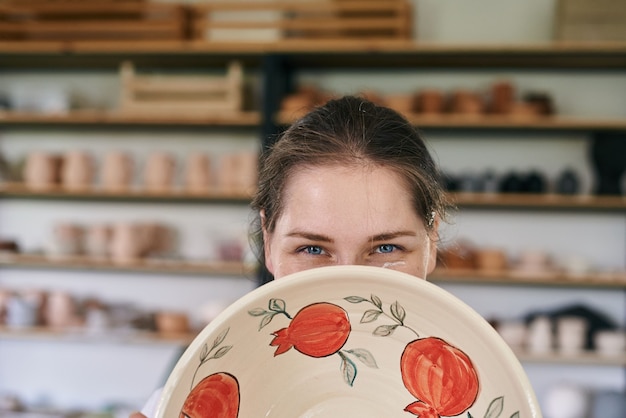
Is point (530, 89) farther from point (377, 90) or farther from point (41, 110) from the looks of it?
point (41, 110)

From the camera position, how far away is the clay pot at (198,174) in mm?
2781

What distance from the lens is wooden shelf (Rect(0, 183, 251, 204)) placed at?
276cm

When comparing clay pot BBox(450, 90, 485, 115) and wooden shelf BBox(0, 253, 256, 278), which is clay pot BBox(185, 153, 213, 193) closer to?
wooden shelf BBox(0, 253, 256, 278)

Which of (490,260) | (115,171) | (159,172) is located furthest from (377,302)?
(115,171)

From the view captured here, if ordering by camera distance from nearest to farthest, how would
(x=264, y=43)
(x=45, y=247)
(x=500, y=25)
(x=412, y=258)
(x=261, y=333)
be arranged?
(x=261, y=333), (x=412, y=258), (x=264, y=43), (x=500, y=25), (x=45, y=247)

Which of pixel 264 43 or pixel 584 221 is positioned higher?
pixel 264 43

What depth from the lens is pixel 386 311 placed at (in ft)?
2.26

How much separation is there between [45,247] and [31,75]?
0.90m

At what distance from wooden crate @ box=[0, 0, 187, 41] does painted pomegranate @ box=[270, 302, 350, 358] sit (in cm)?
230

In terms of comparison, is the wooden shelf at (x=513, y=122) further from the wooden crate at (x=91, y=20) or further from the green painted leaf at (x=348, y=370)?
the green painted leaf at (x=348, y=370)

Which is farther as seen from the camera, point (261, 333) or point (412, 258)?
point (412, 258)

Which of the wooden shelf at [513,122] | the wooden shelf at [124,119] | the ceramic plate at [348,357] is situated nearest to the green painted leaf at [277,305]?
Answer: the ceramic plate at [348,357]

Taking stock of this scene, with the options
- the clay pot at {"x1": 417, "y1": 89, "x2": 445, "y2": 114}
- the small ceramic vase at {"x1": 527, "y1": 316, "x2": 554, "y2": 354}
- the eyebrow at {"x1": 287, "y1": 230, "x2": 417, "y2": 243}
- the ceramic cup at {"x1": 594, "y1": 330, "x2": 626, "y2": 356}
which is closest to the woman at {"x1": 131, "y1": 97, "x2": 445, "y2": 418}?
the eyebrow at {"x1": 287, "y1": 230, "x2": 417, "y2": 243}

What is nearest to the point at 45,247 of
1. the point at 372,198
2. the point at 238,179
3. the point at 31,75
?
the point at 31,75
